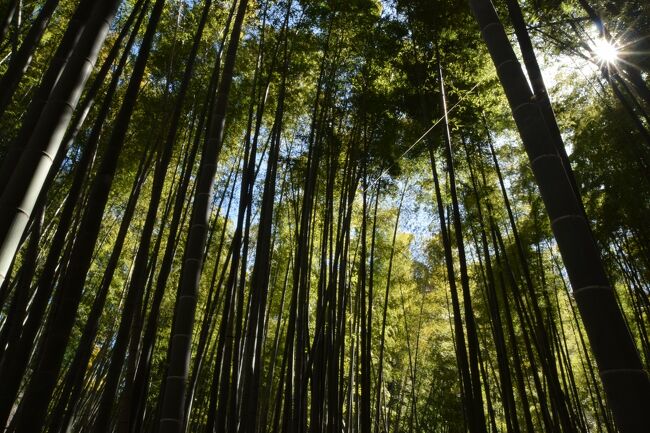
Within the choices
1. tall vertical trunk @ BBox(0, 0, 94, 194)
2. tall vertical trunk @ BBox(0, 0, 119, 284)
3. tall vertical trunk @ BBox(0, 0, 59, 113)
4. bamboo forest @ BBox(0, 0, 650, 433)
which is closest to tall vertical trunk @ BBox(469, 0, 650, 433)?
bamboo forest @ BBox(0, 0, 650, 433)

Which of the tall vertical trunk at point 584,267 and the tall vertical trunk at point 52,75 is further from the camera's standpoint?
the tall vertical trunk at point 52,75

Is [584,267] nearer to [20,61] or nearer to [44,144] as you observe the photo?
[44,144]

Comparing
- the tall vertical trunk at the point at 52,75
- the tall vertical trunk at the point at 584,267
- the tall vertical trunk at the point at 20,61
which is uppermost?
the tall vertical trunk at the point at 20,61

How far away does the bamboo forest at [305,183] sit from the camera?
162 cm

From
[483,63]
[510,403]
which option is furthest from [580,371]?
[483,63]

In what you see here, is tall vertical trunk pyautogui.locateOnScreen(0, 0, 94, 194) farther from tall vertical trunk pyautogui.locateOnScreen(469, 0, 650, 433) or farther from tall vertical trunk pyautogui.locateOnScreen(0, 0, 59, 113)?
tall vertical trunk pyautogui.locateOnScreen(469, 0, 650, 433)

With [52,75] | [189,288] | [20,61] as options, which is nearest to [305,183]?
[189,288]

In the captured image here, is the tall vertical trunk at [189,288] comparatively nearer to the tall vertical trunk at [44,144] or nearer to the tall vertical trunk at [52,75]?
the tall vertical trunk at [52,75]

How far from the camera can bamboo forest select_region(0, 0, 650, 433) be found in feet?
5.30

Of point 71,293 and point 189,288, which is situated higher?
point 189,288

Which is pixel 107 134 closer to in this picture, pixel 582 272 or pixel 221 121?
pixel 221 121

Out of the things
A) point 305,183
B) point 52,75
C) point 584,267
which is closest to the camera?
point 584,267

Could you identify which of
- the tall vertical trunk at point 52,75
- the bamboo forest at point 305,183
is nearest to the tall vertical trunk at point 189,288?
the bamboo forest at point 305,183

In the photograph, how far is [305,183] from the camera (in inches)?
170
